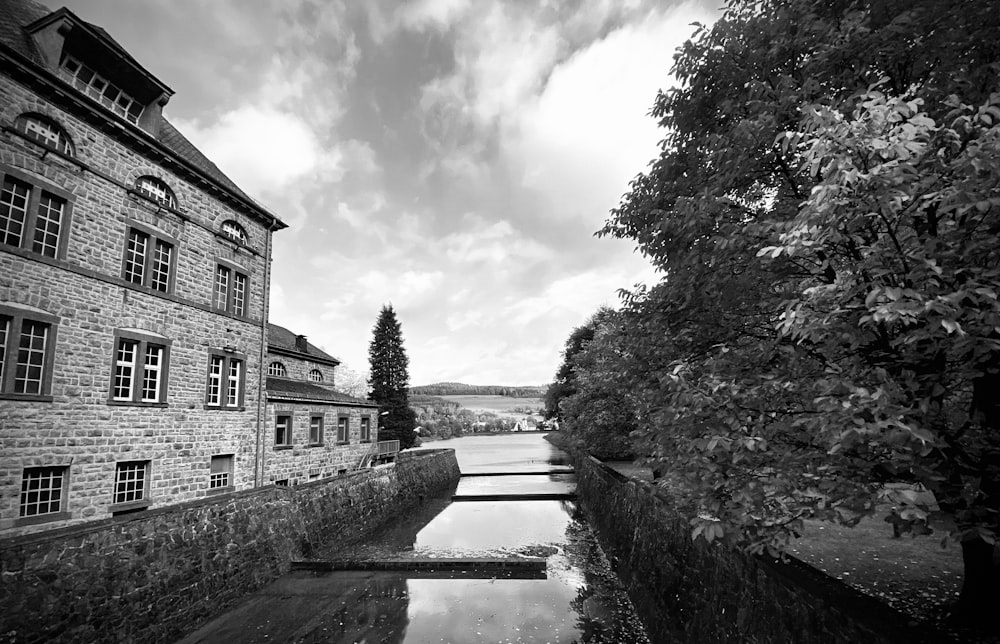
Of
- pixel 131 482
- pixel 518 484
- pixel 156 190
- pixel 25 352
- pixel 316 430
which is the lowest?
pixel 518 484

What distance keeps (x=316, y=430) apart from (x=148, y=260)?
1244cm

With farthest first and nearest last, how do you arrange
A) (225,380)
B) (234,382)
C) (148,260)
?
(234,382) < (225,380) < (148,260)

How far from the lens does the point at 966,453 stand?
3.57 metres

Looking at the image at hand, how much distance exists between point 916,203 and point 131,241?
19486 millimetres

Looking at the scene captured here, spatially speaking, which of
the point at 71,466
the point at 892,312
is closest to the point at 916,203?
the point at 892,312

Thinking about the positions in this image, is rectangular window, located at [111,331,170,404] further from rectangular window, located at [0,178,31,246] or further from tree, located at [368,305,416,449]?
tree, located at [368,305,416,449]

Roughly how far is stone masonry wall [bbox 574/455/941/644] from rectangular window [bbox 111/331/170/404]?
1591 cm

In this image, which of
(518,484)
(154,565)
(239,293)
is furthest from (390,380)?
(154,565)

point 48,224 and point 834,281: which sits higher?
point 48,224

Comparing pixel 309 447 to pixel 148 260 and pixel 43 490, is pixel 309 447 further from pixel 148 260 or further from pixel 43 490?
pixel 148 260

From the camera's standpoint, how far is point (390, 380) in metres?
53.3

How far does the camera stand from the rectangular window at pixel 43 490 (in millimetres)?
11945

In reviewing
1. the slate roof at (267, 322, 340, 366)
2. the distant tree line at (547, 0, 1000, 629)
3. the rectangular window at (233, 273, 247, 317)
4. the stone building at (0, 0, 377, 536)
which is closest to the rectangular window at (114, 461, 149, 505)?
the stone building at (0, 0, 377, 536)

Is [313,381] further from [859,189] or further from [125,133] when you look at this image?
[859,189]
